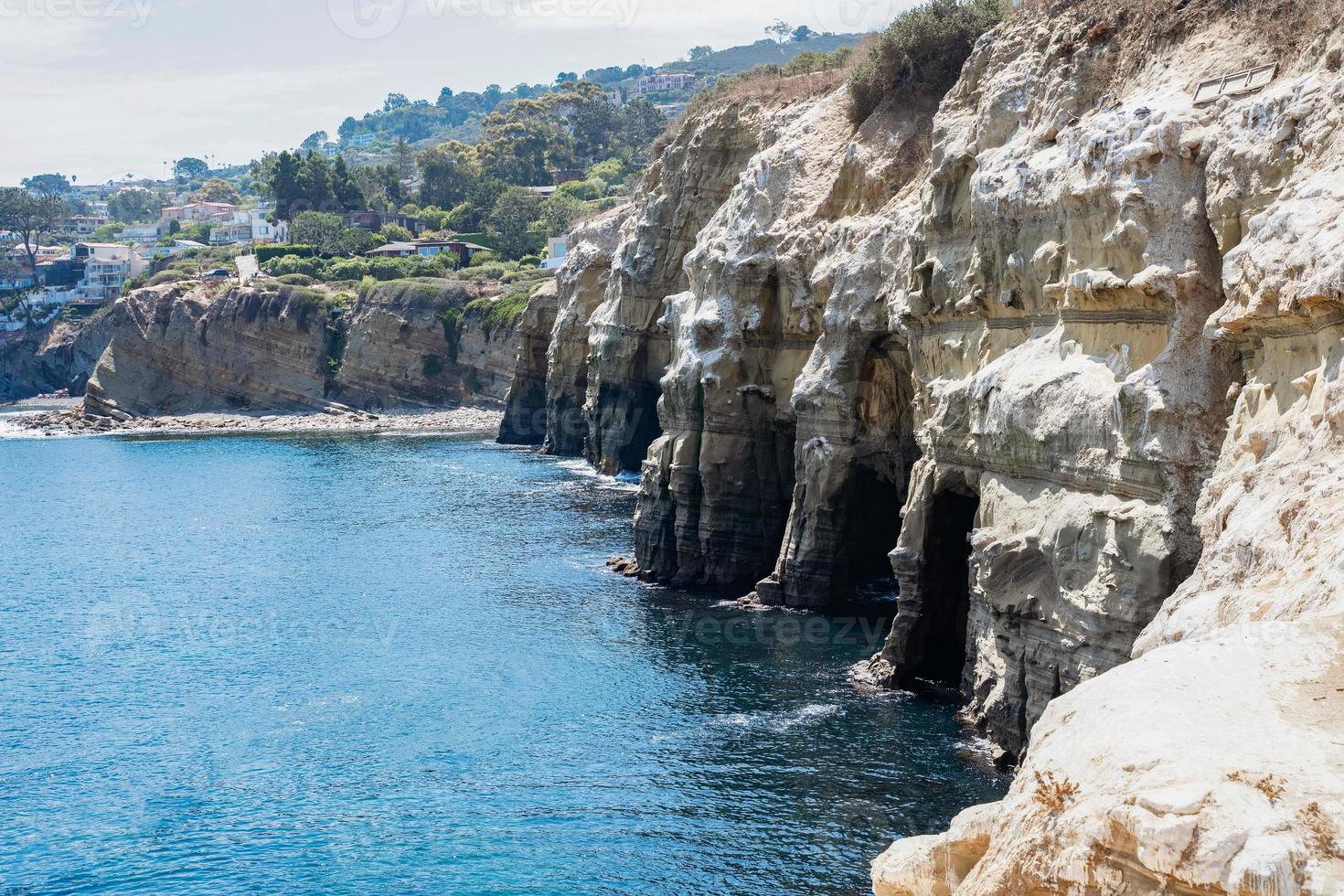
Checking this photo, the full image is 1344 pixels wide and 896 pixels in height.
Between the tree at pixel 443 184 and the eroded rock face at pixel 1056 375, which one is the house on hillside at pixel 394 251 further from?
the eroded rock face at pixel 1056 375

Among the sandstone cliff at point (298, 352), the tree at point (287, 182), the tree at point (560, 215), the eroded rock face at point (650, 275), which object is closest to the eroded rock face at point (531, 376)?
the sandstone cliff at point (298, 352)

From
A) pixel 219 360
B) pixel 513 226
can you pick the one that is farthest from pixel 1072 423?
pixel 513 226

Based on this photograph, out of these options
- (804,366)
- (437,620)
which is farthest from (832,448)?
(437,620)

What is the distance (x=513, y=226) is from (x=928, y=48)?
107 meters

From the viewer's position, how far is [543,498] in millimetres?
76500

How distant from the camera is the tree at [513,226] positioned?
507 feet

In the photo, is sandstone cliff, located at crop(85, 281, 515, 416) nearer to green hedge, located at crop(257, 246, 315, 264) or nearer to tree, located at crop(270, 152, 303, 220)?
green hedge, located at crop(257, 246, 315, 264)

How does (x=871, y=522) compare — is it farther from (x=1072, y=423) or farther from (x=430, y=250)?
(x=430, y=250)

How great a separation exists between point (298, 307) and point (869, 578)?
313 feet

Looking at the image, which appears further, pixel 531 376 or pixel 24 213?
pixel 24 213

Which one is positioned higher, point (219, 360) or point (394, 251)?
point (394, 251)

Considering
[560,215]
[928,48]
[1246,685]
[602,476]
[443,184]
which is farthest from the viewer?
[443,184]

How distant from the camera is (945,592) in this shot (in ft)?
129

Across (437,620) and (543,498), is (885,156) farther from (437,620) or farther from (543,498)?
(543,498)
